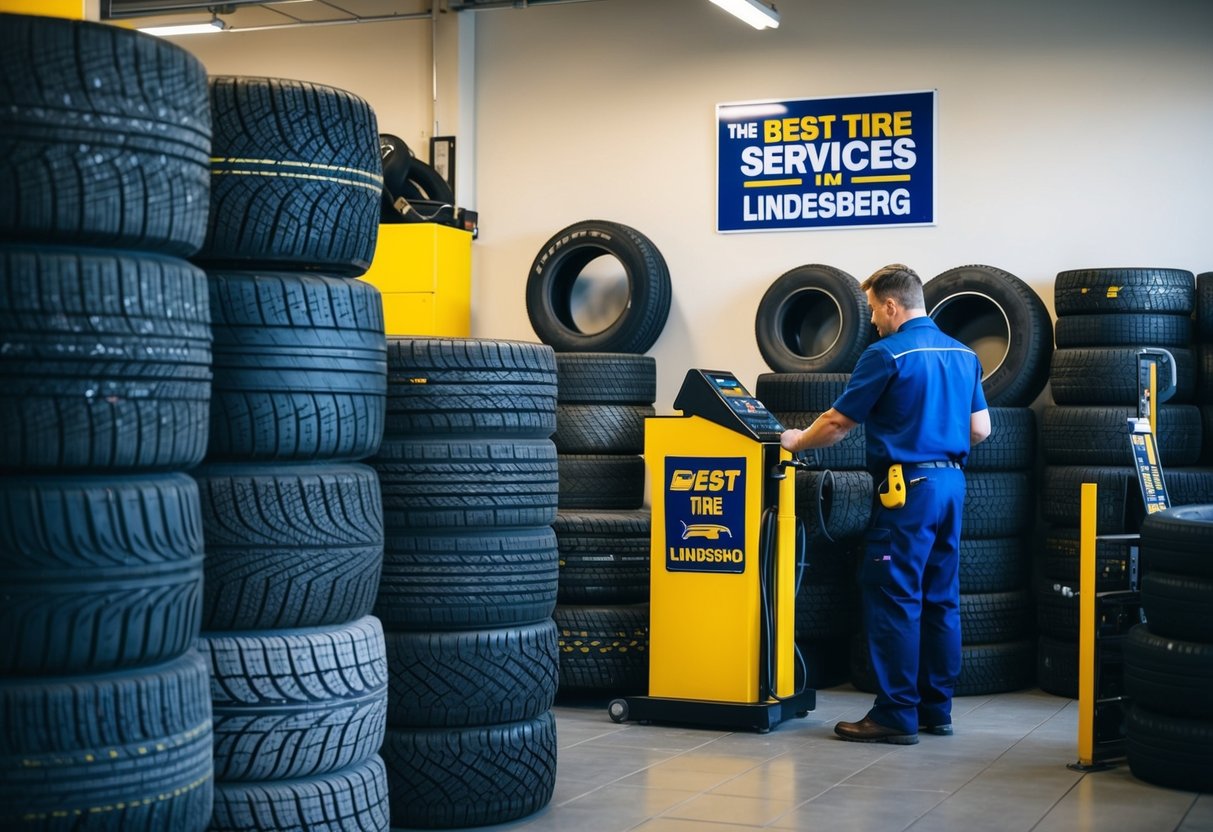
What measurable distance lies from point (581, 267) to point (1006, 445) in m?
2.57

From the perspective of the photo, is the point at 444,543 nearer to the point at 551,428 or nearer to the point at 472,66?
the point at 551,428

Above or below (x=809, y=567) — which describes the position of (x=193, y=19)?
above

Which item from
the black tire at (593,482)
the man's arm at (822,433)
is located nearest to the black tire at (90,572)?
the man's arm at (822,433)

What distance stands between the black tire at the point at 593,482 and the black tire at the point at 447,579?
8.35 feet

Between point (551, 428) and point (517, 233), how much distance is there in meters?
4.05

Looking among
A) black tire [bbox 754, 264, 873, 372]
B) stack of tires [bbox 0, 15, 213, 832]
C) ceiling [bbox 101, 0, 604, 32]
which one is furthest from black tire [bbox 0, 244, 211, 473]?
ceiling [bbox 101, 0, 604, 32]

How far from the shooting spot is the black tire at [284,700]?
340 cm

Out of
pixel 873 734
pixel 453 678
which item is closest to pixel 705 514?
pixel 873 734

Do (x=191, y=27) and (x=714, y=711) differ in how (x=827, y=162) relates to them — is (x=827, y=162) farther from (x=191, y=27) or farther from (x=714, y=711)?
(x=191, y=27)

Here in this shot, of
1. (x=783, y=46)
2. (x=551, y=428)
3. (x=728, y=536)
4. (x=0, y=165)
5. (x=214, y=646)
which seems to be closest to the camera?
(x=0, y=165)

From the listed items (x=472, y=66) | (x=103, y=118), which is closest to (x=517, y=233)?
(x=472, y=66)

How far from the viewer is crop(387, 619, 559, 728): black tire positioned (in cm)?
422

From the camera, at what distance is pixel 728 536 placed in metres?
5.91

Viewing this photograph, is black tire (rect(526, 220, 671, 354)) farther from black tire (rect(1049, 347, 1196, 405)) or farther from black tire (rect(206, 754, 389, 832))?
black tire (rect(206, 754, 389, 832))
